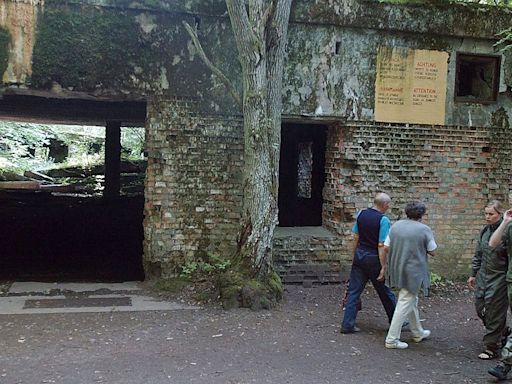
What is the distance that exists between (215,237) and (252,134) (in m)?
1.89

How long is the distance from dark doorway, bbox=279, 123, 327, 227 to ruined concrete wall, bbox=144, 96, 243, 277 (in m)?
3.72

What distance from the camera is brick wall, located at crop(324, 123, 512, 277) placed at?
8.73 meters

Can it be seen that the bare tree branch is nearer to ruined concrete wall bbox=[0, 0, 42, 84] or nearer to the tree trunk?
the tree trunk

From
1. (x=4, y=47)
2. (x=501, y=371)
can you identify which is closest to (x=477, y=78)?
(x=501, y=371)

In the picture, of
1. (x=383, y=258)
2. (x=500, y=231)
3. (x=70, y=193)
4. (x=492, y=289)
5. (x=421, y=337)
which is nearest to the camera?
(x=500, y=231)

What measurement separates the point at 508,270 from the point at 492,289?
0.54 m

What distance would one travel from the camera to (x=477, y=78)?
9.49 meters

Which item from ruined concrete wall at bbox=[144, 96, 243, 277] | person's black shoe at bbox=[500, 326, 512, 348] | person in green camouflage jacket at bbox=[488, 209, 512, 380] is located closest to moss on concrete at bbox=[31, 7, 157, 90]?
ruined concrete wall at bbox=[144, 96, 243, 277]

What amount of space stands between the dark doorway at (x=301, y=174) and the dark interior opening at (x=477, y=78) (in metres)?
3.08

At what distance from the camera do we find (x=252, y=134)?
7.32 meters

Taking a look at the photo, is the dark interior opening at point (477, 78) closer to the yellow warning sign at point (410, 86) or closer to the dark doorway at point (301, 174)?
the yellow warning sign at point (410, 86)

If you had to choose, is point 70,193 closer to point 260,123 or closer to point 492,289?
point 260,123

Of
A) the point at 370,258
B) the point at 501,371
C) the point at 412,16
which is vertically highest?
the point at 412,16

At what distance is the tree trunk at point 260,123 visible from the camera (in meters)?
7.21
